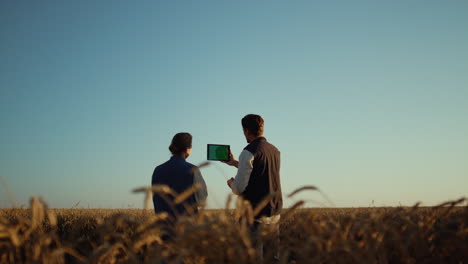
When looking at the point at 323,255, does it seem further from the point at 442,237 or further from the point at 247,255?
the point at 442,237

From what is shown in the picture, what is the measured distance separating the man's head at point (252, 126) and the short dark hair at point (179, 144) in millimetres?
988

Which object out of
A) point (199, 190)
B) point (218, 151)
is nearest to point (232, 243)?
point (199, 190)

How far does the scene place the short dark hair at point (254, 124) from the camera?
5613 mm

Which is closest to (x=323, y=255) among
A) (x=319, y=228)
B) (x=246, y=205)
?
(x=319, y=228)

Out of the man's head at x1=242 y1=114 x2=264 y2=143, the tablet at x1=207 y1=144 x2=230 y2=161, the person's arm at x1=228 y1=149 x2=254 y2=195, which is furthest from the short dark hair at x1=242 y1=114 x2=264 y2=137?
the tablet at x1=207 y1=144 x2=230 y2=161

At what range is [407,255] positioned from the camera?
2.34 metres

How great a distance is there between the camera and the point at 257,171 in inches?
213

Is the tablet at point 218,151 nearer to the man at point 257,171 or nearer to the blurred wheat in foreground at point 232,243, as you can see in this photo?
the man at point 257,171

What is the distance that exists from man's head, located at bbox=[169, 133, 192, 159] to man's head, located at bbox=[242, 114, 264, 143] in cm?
98

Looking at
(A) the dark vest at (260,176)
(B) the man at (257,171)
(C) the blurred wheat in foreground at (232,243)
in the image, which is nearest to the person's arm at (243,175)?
(B) the man at (257,171)

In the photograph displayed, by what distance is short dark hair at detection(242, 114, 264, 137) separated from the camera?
561cm

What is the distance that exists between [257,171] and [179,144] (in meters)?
1.25

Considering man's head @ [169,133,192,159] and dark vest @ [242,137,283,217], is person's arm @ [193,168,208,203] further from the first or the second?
dark vest @ [242,137,283,217]

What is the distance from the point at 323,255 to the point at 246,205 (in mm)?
540
